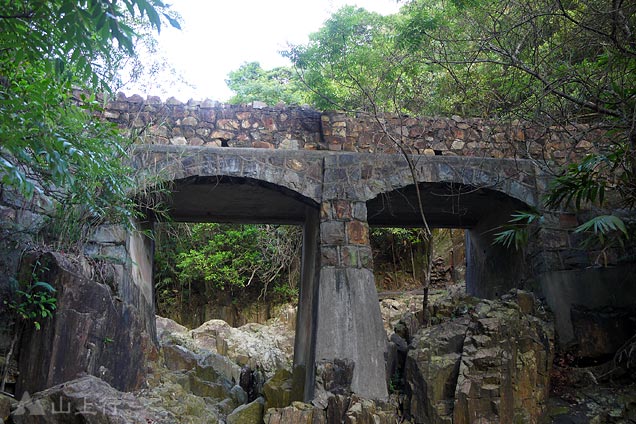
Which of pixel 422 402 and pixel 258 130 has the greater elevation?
pixel 258 130

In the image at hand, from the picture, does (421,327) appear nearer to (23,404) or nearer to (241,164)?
(241,164)

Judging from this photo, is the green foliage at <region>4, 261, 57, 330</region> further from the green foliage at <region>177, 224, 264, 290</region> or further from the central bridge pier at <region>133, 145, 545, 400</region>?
the green foliage at <region>177, 224, 264, 290</region>

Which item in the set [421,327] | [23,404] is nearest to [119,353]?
[23,404]

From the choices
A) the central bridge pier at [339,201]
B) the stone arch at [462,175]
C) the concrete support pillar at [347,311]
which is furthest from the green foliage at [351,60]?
the concrete support pillar at [347,311]

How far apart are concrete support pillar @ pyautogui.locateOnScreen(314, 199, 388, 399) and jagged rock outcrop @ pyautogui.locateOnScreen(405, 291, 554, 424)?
16.3 inches

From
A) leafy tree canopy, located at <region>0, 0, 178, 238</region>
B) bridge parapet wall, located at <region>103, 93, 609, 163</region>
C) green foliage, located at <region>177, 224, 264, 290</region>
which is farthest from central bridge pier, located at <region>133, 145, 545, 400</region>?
green foliage, located at <region>177, 224, 264, 290</region>

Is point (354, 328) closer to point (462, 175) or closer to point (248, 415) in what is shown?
point (248, 415)

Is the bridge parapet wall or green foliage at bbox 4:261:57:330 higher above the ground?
the bridge parapet wall

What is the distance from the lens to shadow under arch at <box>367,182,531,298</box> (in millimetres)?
6758

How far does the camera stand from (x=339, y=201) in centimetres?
627

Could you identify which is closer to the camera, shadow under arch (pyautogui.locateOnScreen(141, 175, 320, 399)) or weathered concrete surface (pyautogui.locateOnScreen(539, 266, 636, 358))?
weathered concrete surface (pyautogui.locateOnScreen(539, 266, 636, 358))

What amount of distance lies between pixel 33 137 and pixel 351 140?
153 inches

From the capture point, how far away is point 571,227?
6637 millimetres

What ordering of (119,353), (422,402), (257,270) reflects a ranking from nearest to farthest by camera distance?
(119,353), (422,402), (257,270)
